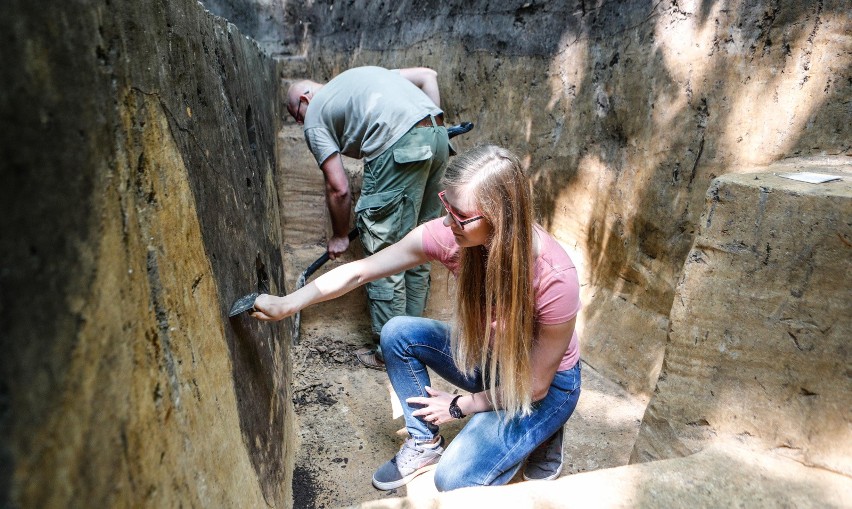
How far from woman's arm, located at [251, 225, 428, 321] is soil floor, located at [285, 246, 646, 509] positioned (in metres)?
0.79

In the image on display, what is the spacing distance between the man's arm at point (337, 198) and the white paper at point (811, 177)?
186 centimetres

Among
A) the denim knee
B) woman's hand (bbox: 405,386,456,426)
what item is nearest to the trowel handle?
the denim knee

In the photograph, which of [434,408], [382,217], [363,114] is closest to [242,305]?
[434,408]

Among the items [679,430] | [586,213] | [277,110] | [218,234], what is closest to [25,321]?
[218,234]

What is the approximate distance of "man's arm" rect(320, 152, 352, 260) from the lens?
278 cm

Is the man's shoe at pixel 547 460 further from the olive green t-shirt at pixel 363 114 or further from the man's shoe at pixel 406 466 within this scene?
the olive green t-shirt at pixel 363 114

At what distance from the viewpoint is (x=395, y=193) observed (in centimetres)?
282

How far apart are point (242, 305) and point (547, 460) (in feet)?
3.98

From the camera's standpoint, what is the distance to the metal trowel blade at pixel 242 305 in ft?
4.91

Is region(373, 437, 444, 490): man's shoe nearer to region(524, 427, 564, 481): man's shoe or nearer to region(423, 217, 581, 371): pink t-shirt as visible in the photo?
region(524, 427, 564, 481): man's shoe

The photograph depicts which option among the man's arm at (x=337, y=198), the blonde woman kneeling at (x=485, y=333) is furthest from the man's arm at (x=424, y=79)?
the blonde woman kneeling at (x=485, y=333)

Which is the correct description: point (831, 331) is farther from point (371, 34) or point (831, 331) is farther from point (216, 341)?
point (371, 34)

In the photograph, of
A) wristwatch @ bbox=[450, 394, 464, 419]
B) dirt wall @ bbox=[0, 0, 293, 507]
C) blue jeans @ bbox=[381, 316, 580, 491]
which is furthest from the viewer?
wristwatch @ bbox=[450, 394, 464, 419]

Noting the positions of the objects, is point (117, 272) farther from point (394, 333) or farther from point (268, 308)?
point (394, 333)
